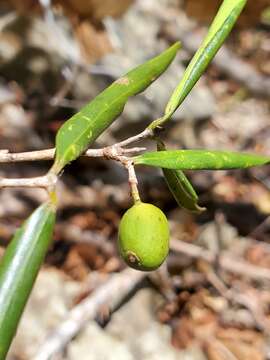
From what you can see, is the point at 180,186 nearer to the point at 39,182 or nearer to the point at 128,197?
the point at 39,182

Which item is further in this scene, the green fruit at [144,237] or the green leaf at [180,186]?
the green leaf at [180,186]

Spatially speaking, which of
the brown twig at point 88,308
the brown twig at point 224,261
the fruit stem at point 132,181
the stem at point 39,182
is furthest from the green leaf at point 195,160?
the brown twig at point 224,261

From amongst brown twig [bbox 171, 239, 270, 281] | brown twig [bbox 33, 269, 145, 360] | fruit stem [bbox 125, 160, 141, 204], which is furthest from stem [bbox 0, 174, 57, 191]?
brown twig [bbox 171, 239, 270, 281]

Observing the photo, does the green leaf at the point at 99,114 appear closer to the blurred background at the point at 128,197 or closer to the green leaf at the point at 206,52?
the green leaf at the point at 206,52

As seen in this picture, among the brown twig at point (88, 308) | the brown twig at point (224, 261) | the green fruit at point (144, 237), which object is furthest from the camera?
the brown twig at point (224, 261)

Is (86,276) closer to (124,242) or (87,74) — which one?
(87,74)

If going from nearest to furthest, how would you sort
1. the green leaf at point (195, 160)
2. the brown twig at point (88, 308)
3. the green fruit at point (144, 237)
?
1. the green fruit at point (144, 237)
2. the green leaf at point (195, 160)
3. the brown twig at point (88, 308)
